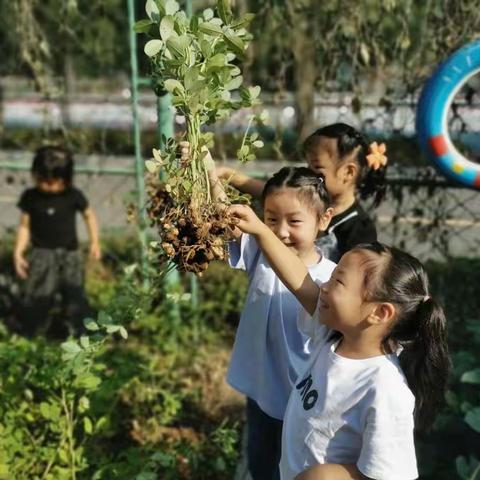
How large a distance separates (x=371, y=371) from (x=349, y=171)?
88 centimetres

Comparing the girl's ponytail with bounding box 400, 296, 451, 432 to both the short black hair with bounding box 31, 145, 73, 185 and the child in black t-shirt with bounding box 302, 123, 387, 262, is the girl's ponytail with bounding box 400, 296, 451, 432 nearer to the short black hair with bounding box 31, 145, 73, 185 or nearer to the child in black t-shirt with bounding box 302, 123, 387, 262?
the child in black t-shirt with bounding box 302, 123, 387, 262

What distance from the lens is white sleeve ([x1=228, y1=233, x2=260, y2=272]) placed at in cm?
195

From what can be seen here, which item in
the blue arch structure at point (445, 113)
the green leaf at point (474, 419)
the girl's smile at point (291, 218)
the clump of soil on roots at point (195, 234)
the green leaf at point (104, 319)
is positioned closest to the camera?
the clump of soil on roots at point (195, 234)

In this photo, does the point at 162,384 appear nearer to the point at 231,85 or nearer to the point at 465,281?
the point at 465,281

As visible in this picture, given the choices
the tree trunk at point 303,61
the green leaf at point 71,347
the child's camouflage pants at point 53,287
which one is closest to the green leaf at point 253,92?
the green leaf at point 71,347

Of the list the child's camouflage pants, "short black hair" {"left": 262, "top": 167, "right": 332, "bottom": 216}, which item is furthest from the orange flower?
the child's camouflage pants

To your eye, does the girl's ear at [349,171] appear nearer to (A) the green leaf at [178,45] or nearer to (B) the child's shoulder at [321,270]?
(B) the child's shoulder at [321,270]

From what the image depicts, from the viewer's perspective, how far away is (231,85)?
63.9 inches

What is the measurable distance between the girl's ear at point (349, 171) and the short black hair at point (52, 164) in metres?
1.96

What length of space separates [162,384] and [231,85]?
197 centimetres

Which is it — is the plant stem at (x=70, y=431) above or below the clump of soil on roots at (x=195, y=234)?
below

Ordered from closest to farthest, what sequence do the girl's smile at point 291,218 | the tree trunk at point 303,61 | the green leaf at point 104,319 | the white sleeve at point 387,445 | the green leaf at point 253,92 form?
the white sleeve at point 387,445 < the green leaf at point 253,92 < the girl's smile at point 291,218 < the green leaf at point 104,319 < the tree trunk at point 303,61

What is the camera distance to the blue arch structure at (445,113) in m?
2.80

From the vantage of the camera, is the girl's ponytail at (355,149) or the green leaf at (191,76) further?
the girl's ponytail at (355,149)
